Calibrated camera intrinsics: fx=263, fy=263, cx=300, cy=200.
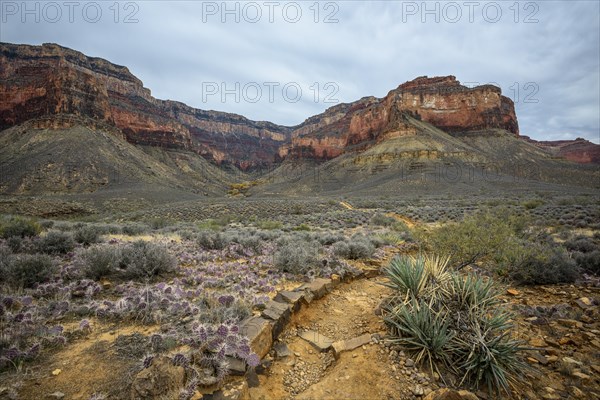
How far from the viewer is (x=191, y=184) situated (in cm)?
6875

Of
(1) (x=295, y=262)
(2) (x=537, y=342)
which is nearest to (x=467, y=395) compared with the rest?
(2) (x=537, y=342)

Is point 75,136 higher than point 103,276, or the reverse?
point 75,136

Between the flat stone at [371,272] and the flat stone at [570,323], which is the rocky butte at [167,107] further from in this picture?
the flat stone at [570,323]

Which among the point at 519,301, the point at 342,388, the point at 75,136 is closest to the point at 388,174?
the point at 519,301

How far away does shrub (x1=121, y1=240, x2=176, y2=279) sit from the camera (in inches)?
199

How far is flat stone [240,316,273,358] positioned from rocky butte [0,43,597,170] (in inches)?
2810

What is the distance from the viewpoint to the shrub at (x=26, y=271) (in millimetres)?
4234

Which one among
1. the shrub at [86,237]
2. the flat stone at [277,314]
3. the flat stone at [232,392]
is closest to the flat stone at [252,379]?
the flat stone at [232,392]

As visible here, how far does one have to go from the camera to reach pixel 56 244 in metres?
6.45

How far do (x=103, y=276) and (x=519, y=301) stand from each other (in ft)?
26.5

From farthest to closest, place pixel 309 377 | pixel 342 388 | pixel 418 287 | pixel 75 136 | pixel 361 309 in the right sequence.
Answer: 1. pixel 75 136
2. pixel 361 309
3. pixel 418 287
4. pixel 309 377
5. pixel 342 388

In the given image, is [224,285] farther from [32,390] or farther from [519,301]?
[519,301]

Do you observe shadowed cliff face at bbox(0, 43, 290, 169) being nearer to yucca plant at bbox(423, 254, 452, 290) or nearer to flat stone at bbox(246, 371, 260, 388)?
flat stone at bbox(246, 371, 260, 388)

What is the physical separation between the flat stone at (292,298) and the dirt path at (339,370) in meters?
0.13
